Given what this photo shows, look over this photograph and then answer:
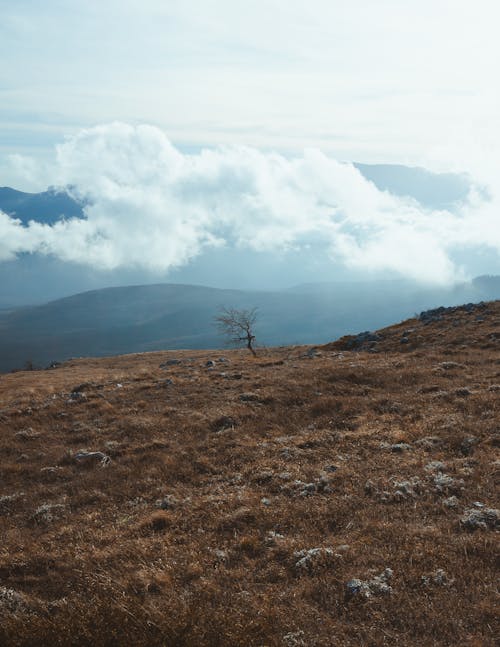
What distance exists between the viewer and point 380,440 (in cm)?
1803

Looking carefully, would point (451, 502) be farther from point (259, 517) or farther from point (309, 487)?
point (259, 517)

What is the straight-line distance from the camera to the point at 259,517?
13.0m

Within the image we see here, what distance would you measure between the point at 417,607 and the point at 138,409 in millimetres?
18722

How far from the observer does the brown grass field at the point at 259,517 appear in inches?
345

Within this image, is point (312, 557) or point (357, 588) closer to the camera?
point (357, 588)

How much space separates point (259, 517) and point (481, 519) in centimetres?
568

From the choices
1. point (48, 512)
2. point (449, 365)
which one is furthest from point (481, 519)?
point (449, 365)

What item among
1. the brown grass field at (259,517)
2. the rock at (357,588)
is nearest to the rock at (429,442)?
the brown grass field at (259,517)

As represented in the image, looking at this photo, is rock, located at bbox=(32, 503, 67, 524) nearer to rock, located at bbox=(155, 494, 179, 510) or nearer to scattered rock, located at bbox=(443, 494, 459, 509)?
rock, located at bbox=(155, 494, 179, 510)

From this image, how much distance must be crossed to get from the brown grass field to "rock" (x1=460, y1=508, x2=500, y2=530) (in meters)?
0.05

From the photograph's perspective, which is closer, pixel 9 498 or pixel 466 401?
pixel 9 498

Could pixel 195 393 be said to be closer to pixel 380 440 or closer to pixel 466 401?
pixel 380 440

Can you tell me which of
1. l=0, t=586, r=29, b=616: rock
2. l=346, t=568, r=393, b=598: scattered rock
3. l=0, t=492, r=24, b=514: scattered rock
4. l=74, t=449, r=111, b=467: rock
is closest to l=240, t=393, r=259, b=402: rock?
l=74, t=449, r=111, b=467: rock

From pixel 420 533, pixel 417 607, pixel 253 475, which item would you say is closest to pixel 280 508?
pixel 253 475
